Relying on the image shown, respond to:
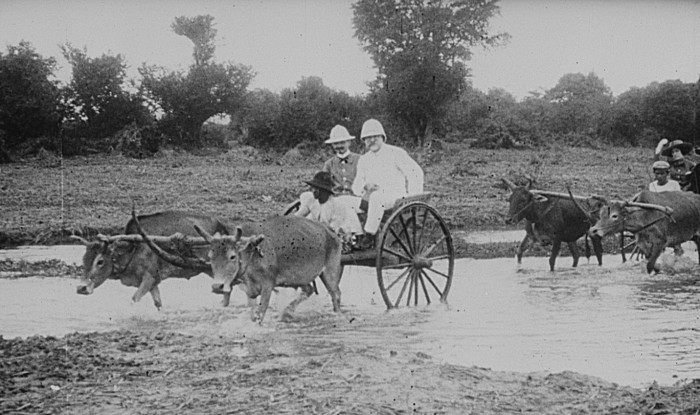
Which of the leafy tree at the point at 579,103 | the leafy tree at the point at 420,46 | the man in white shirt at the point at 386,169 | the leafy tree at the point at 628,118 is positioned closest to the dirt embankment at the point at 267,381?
the man in white shirt at the point at 386,169

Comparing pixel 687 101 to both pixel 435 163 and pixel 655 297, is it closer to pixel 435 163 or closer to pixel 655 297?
pixel 435 163

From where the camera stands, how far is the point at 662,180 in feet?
44.9

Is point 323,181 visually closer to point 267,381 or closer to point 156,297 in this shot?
point 156,297

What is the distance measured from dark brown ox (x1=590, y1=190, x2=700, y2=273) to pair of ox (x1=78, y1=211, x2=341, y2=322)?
5.35m

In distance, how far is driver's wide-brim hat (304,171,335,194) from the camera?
953 centimetres

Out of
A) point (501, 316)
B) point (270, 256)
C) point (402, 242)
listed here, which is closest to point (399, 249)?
point (402, 242)

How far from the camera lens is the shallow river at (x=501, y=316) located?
766 cm

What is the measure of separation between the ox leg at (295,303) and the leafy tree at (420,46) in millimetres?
13284

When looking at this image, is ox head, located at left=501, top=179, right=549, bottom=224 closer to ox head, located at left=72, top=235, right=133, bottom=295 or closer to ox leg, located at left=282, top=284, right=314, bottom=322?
ox leg, located at left=282, top=284, right=314, bottom=322

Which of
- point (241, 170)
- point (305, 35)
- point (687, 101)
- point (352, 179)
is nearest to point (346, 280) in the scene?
point (352, 179)

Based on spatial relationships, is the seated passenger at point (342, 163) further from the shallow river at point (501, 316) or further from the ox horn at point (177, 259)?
the ox horn at point (177, 259)

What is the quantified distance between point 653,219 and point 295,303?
20.8 ft

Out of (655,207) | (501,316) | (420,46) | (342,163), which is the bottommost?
(501,316)

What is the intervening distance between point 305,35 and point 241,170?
14.2 m
